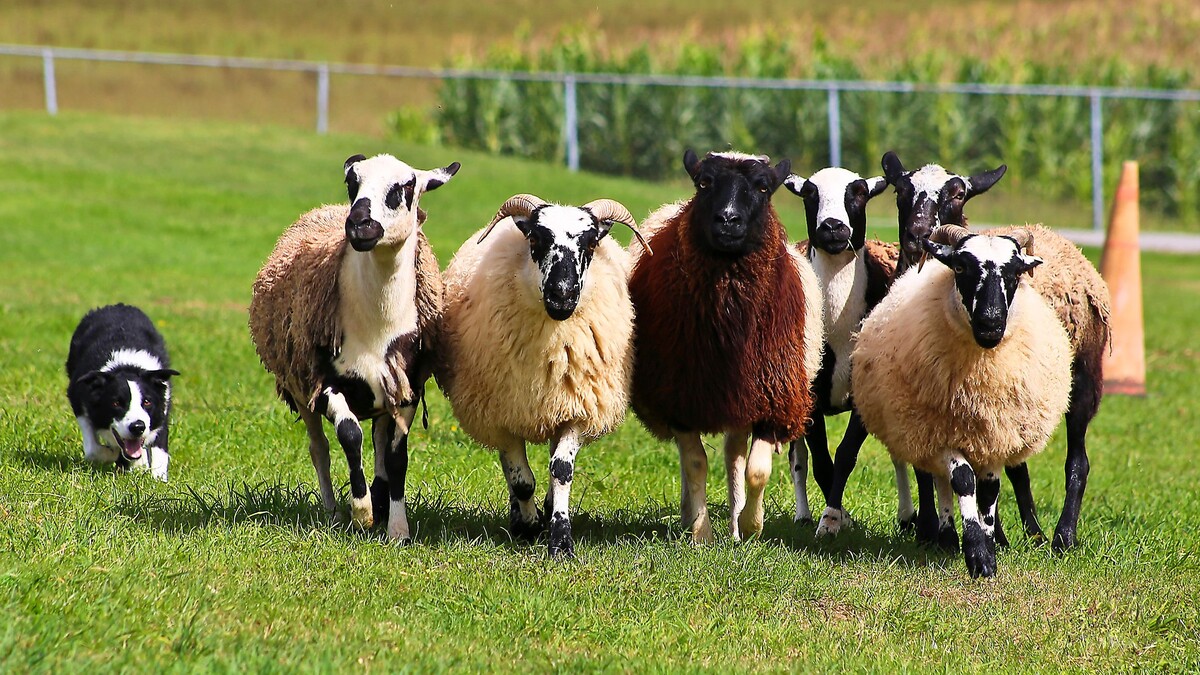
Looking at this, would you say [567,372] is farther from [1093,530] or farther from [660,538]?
[1093,530]

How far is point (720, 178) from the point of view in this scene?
739 centimetres

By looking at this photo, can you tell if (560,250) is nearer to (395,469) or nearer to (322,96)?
(395,469)

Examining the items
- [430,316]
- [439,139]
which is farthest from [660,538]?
[439,139]

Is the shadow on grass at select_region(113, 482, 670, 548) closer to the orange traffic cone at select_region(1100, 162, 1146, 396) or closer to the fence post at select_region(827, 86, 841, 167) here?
the orange traffic cone at select_region(1100, 162, 1146, 396)

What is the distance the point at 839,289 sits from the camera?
27.5 feet

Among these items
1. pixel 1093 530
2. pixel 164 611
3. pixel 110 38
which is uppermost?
pixel 110 38

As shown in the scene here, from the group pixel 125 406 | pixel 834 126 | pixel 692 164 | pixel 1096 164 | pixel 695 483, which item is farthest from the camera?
pixel 834 126

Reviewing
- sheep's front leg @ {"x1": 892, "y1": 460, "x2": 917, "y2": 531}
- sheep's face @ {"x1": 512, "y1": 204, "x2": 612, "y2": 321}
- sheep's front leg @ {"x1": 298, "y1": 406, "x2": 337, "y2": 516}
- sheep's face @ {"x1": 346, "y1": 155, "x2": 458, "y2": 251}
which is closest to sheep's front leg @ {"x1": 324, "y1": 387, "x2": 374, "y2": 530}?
sheep's front leg @ {"x1": 298, "y1": 406, "x2": 337, "y2": 516}

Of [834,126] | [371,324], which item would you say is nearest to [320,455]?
[371,324]

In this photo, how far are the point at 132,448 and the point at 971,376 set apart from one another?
4976 millimetres

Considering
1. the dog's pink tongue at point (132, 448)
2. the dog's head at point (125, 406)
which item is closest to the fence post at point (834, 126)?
the dog's head at point (125, 406)

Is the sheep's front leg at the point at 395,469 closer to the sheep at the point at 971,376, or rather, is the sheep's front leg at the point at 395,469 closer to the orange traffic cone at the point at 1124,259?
the sheep at the point at 971,376

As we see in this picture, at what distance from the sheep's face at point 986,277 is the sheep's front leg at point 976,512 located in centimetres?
74

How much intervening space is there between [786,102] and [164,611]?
2592cm
